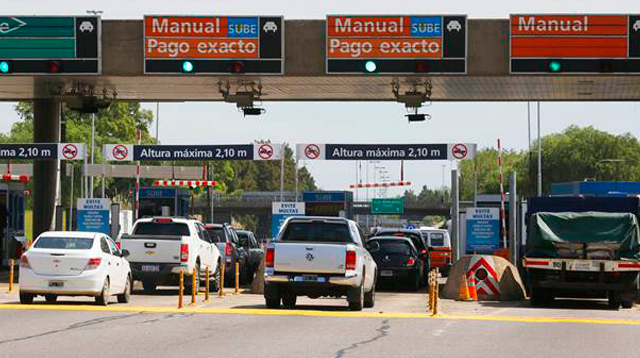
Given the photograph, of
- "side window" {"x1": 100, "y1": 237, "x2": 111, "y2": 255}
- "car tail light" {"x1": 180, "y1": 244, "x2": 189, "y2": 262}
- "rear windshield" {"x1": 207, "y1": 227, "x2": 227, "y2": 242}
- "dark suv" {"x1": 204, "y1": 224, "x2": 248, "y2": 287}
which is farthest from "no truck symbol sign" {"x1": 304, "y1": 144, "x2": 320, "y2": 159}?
"side window" {"x1": 100, "y1": 237, "x2": 111, "y2": 255}

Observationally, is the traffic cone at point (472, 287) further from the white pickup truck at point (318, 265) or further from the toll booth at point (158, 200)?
the toll booth at point (158, 200)

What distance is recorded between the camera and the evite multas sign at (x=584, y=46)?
31.0 meters

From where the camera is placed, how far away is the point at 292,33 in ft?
104

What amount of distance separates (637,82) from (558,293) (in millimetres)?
7478

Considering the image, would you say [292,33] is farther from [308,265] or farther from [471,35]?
[308,265]

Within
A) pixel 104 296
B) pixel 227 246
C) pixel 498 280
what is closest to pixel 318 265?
pixel 104 296

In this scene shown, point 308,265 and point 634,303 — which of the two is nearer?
point 308,265

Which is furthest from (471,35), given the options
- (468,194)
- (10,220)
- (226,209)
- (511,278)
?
(468,194)

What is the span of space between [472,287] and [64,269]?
382 inches

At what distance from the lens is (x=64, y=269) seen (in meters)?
24.2

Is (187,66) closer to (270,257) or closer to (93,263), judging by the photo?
(93,263)

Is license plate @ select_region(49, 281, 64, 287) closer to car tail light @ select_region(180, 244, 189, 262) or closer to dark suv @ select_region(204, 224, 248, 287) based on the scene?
car tail light @ select_region(180, 244, 189, 262)

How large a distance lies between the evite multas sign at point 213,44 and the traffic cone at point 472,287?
22.7 ft

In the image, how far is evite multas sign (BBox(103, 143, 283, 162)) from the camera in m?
41.6
